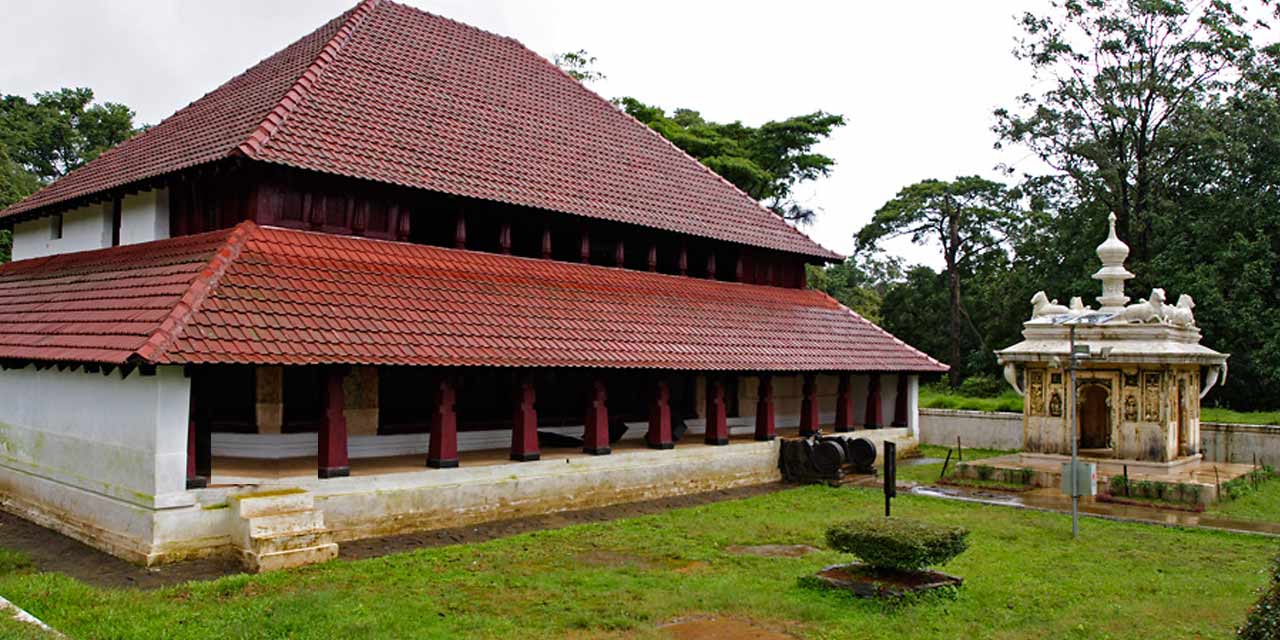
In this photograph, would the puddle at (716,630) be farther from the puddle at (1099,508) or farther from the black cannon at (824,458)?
the black cannon at (824,458)

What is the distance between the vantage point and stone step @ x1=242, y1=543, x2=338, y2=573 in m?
9.77

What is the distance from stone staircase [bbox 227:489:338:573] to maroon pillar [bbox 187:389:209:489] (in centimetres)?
41

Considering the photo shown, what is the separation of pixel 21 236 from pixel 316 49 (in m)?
7.50

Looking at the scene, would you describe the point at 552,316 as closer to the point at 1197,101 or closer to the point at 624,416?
the point at 624,416

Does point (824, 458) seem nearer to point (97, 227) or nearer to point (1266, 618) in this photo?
point (1266, 618)

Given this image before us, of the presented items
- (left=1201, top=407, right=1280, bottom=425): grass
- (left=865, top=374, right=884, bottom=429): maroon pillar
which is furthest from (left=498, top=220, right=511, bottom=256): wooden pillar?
(left=1201, top=407, right=1280, bottom=425): grass

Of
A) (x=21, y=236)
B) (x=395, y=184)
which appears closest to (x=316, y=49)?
(x=395, y=184)

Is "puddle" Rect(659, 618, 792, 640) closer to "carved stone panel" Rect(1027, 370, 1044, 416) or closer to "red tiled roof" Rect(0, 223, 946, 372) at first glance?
"red tiled roof" Rect(0, 223, 946, 372)

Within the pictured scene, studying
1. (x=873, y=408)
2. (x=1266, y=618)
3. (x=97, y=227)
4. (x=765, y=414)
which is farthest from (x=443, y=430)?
(x=873, y=408)

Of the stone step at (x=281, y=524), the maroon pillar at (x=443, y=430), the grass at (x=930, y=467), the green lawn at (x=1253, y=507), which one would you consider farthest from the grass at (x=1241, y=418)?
the stone step at (x=281, y=524)

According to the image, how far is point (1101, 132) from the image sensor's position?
3284cm

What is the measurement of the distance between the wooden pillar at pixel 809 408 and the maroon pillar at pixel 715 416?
2519mm

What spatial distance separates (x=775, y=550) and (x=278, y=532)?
5677mm

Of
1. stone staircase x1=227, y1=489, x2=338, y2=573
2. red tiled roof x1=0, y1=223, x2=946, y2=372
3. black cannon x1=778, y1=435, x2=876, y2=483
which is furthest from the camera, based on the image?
black cannon x1=778, y1=435, x2=876, y2=483
